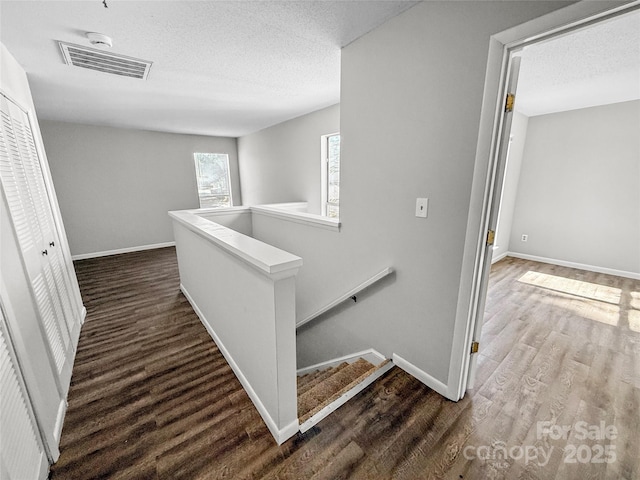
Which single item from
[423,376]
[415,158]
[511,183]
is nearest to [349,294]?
[423,376]

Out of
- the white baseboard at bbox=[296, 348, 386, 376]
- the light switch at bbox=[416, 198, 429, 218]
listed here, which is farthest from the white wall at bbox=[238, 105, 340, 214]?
the light switch at bbox=[416, 198, 429, 218]

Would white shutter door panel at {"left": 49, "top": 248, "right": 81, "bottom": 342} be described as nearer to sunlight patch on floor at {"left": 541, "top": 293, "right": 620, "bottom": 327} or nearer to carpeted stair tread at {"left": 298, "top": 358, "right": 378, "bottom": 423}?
carpeted stair tread at {"left": 298, "top": 358, "right": 378, "bottom": 423}

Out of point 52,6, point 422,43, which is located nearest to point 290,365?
point 422,43

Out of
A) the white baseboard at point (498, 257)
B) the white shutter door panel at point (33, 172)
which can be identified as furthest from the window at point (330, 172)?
the white shutter door panel at point (33, 172)

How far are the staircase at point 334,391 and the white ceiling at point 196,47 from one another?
7.76 ft

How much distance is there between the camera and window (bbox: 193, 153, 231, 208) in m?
6.01

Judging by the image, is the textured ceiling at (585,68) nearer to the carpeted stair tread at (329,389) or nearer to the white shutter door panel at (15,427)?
the carpeted stair tread at (329,389)

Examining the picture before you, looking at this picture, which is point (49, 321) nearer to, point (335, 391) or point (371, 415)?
point (335, 391)

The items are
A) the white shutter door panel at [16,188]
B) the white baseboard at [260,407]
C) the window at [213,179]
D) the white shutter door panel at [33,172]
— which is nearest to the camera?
the white baseboard at [260,407]

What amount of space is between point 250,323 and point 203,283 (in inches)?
43.4

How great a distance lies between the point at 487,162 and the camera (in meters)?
1.29

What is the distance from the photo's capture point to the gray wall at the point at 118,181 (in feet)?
14.7

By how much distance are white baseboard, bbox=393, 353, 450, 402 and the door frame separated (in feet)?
0.13

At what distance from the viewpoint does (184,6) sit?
59.3 inches
